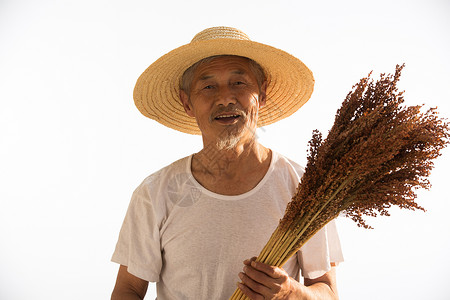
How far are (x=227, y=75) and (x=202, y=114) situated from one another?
183 millimetres

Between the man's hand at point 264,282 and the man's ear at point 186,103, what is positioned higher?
the man's ear at point 186,103

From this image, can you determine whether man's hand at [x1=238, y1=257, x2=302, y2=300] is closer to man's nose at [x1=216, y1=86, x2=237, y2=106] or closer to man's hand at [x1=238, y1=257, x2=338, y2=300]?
man's hand at [x1=238, y1=257, x2=338, y2=300]

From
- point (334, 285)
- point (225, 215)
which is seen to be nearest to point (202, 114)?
point (225, 215)

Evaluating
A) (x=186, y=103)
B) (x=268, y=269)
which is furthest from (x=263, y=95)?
(x=268, y=269)

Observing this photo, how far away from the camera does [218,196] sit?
5.68ft

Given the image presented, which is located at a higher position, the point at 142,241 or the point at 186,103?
the point at 186,103

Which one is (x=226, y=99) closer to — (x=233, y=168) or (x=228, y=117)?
(x=228, y=117)

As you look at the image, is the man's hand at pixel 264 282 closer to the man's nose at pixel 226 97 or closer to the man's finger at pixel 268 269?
the man's finger at pixel 268 269

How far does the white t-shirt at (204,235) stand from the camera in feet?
5.46

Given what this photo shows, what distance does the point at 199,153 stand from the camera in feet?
6.15

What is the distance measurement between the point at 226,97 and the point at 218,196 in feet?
1.27

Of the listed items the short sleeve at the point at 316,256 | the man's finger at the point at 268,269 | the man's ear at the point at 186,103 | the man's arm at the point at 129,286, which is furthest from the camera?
the man's ear at the point at 186,103

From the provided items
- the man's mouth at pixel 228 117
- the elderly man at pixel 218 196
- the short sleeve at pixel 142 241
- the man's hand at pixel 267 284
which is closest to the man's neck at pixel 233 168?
the elderly man at pixel 218 196

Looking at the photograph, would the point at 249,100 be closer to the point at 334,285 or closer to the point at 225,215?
the point at 225,215
